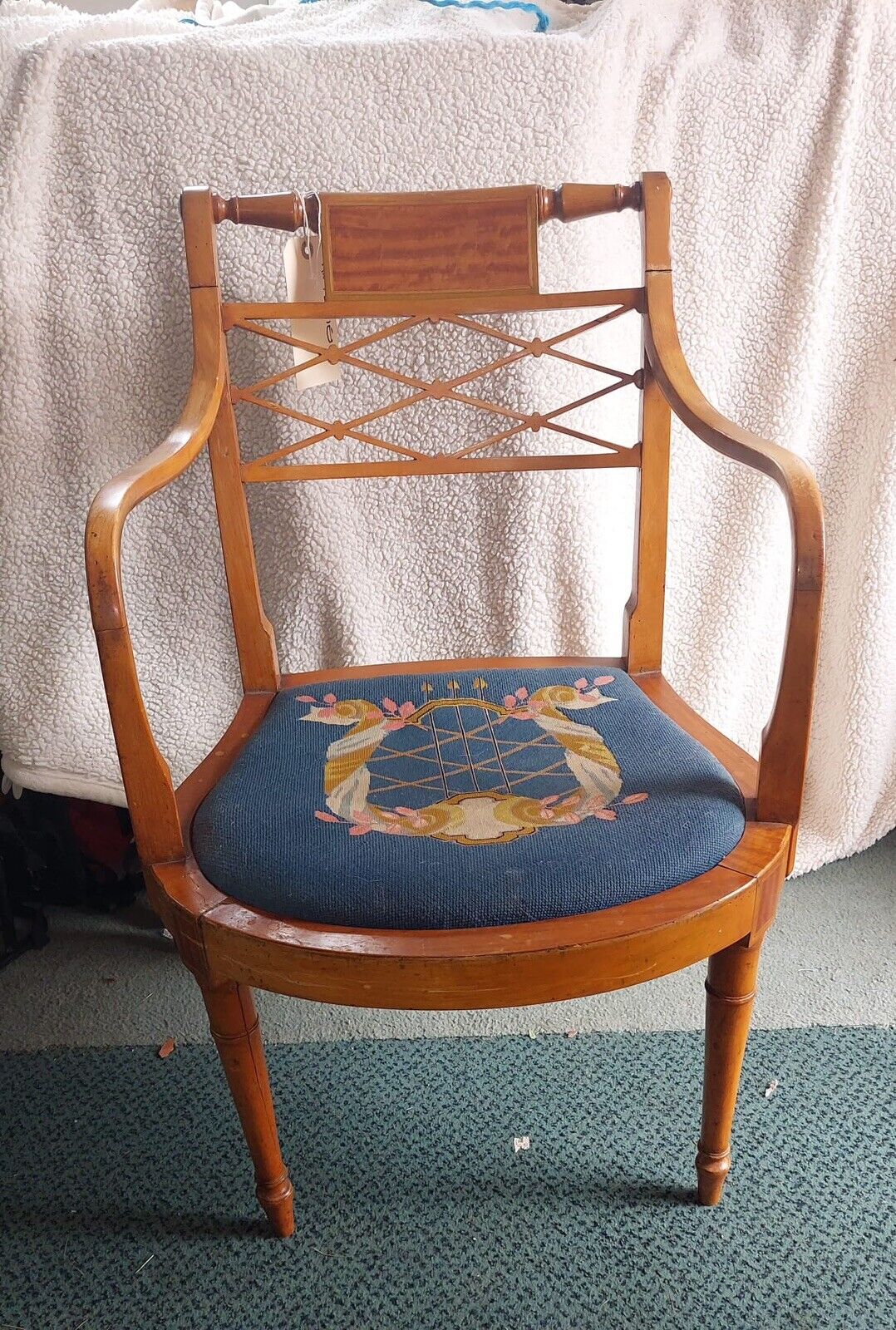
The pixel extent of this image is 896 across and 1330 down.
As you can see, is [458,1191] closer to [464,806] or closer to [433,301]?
[464,806]

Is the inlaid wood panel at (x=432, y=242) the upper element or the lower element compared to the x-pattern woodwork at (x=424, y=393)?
upper

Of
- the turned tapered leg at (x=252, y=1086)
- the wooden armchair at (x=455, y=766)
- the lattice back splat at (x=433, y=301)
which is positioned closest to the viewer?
the wooden armchair at (x=455, y=766)

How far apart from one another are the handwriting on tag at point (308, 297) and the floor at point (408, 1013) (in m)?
0.70

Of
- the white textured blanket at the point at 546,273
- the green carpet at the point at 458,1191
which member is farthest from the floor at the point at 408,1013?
the white textured blanket at the point at 546,273

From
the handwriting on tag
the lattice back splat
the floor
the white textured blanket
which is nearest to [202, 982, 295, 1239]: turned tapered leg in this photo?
the floor

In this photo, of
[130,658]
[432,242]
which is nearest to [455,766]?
[130,658]

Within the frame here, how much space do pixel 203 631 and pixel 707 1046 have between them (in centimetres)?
71

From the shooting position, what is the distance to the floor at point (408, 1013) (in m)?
1.08

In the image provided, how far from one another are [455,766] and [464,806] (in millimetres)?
64

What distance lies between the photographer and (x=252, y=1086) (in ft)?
2.57

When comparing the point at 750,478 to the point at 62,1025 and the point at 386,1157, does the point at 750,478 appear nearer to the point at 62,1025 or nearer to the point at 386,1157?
the point at 386,1157

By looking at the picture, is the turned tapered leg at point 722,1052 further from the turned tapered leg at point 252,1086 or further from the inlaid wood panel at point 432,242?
the inlaid wood panel at point 432,242

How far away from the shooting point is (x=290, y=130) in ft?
3.23

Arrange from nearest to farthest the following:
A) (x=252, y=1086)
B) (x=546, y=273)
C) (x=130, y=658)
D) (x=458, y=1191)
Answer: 1. (x=130, y=658)
2. (x=252, y=1086)
3. (x=458, y=1191)
4. (x=546, y=273)
